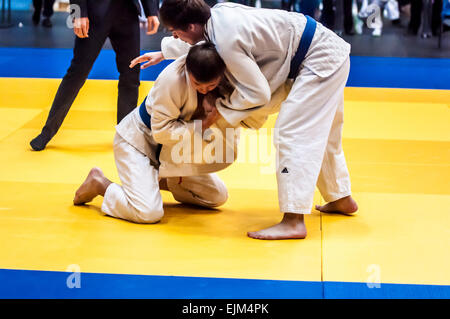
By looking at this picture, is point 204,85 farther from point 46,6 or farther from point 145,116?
point 46,6

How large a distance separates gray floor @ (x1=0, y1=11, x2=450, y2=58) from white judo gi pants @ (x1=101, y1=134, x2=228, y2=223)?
5.38 m

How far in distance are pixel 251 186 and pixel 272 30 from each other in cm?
129

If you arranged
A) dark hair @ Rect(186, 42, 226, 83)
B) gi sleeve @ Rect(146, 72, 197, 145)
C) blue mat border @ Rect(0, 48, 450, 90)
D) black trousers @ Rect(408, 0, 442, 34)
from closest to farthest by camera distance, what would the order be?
dark hair @ Rect(186, 42, 226, 83) < gi sleeve @ Rect(146, 72, 197, 145) < blue mat border @ Rect(0, 48, 450, 90) < black trousers @ Rect(408, 0, 442, 34)

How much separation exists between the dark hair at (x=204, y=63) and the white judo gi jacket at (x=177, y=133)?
187 mm

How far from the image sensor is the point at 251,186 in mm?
4074

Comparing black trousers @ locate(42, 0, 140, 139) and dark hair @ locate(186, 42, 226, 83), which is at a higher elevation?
dark hair @ locate(186, 42, 226, 83)

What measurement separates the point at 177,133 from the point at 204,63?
1.53ft

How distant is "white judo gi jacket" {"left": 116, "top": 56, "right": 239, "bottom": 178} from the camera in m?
3.11

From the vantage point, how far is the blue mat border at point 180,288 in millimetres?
2600

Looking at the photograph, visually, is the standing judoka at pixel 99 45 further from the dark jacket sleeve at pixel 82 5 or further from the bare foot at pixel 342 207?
the bare foot at pixel 342 207

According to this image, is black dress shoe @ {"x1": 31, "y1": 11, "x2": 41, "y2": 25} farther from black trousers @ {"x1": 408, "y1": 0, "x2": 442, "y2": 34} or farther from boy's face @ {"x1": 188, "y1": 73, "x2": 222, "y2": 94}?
boy's face @ {"x1": 188, "y1": 73, "x2": 222, "y2": 94}

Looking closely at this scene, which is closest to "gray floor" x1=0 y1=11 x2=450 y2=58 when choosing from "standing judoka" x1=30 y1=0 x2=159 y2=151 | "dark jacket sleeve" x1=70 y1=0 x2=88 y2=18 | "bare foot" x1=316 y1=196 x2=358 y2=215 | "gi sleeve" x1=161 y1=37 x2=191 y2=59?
"standing judoka" x1=30 y1=0 x2=159 y2=151

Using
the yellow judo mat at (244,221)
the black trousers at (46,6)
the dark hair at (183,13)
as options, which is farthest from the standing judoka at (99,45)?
the black trousers at (46,6)
